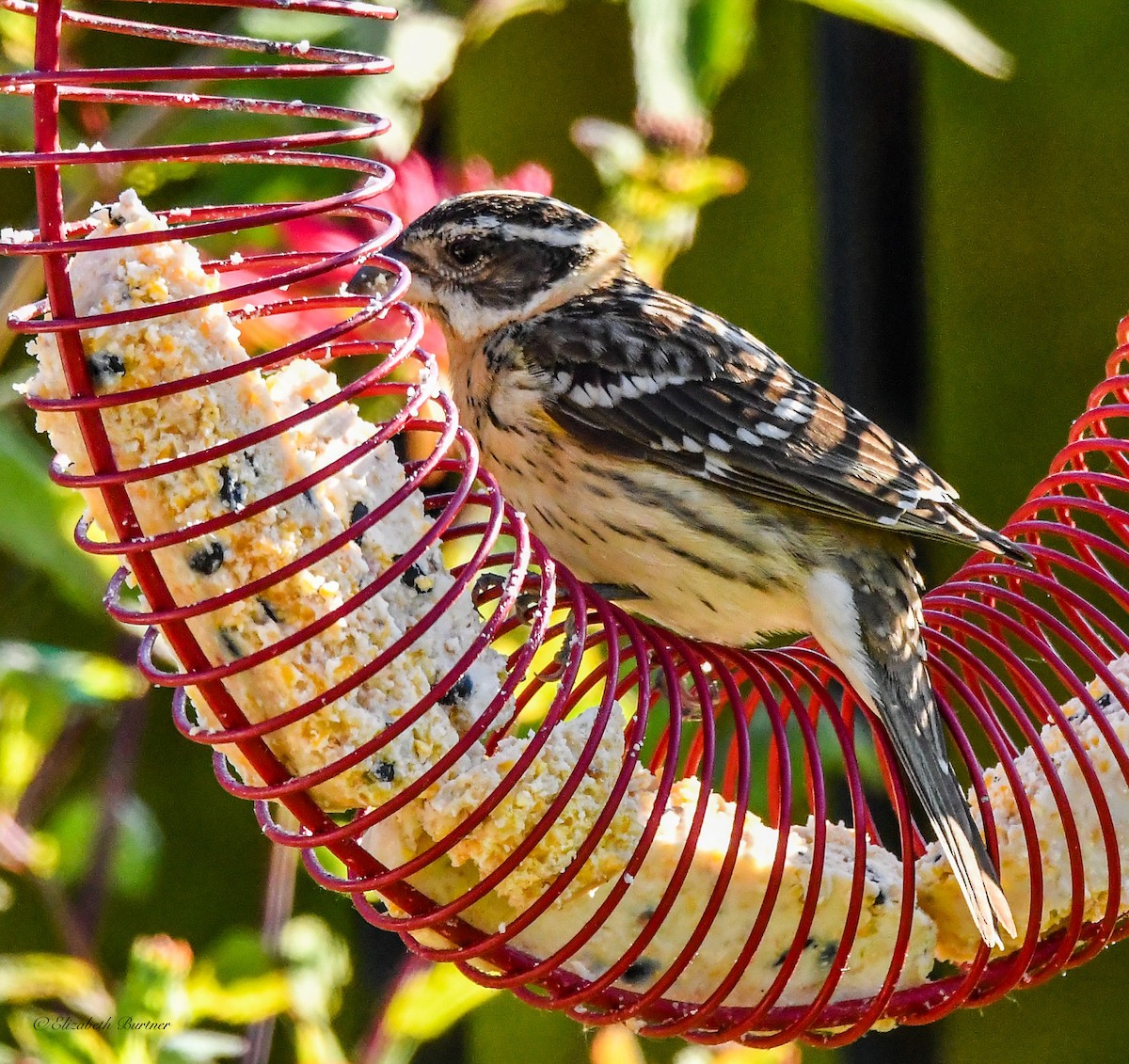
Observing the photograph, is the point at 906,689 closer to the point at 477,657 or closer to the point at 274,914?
the point at 477,657

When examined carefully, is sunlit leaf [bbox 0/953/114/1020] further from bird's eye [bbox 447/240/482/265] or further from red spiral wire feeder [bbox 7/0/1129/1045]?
bird's eye [bbox 447/240/482/265]

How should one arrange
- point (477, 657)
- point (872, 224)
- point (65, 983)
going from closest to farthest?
point (477, 657), point (65, 983), point (872, 224)

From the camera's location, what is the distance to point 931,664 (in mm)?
2176

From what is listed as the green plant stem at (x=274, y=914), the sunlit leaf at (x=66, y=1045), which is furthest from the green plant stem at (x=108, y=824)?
the sunlit leaf at (x=66, y=1045)

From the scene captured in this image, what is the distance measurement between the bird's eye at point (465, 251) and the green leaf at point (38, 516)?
694mm

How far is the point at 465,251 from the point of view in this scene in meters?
2.43

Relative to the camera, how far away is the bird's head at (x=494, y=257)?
2.39 meters

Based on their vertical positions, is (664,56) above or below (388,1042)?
above

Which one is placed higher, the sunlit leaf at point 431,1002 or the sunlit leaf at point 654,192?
the sunlit leaf at point 654,192

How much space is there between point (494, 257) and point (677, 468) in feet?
1.51

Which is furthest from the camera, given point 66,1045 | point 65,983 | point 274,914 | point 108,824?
point 108,824

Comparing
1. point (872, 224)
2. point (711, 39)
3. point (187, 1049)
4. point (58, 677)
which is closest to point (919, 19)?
point (711, 39)

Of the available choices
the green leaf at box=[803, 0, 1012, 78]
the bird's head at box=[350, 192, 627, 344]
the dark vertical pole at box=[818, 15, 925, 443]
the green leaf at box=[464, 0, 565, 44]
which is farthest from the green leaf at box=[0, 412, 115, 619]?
the dark vertical pole at box=[818, 15, 925, 443]

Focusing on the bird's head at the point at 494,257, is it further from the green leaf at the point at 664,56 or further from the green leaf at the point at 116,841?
the green leaf at the point at 116,841
